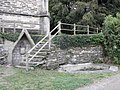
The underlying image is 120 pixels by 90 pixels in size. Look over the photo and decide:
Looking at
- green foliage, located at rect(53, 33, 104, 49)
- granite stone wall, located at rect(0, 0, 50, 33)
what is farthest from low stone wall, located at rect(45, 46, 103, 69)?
granite stone wall, located at rect(0, 0, 50, 33)

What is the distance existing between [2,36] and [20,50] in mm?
1364

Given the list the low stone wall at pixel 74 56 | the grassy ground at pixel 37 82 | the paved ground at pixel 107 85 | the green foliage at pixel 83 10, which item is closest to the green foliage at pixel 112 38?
the low stone wall at pixel 74 56

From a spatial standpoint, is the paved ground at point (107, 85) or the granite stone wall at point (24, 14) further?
the granite stone wall at point (24, 14)

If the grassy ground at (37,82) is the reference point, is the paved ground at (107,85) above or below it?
below

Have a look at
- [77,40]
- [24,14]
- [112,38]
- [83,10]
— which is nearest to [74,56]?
[77,40]

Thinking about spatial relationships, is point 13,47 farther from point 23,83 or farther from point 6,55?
point 23,83

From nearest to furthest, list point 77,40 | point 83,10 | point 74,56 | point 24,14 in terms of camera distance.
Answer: point 74,56 < point 77,40 < point 24,14 < point 83,10

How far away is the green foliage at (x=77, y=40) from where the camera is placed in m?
13.4

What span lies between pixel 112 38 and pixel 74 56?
260 centimetres

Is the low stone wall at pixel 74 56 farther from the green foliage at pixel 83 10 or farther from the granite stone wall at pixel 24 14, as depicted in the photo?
the green foliage at pixel 83 10

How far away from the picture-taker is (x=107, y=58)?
14.9 meters

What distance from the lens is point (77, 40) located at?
1422 centimetres

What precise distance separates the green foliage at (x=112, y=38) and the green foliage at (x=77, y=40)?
48 cm

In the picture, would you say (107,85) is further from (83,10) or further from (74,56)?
(83,10)
